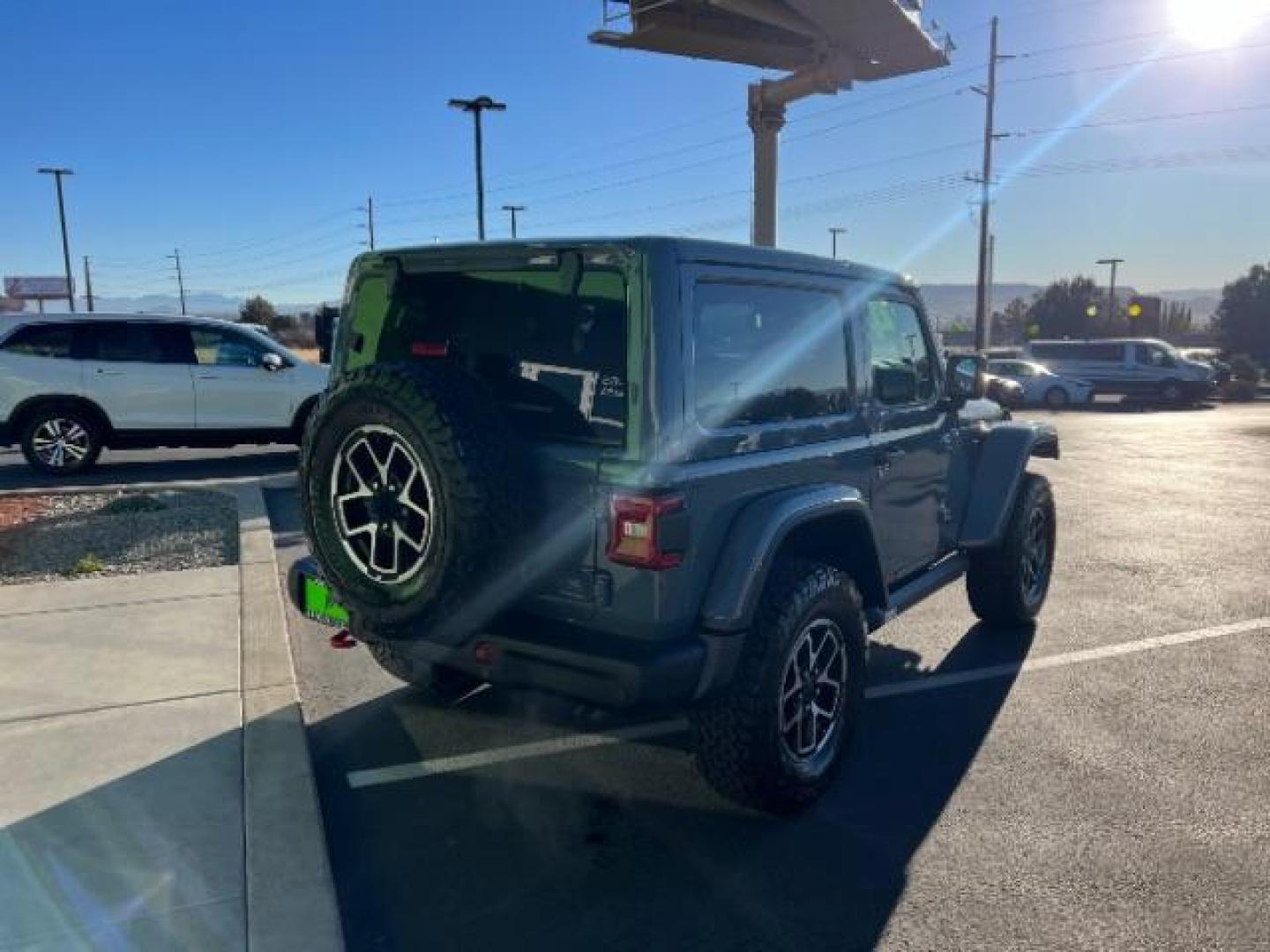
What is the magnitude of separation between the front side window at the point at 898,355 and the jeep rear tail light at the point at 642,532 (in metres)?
1.61

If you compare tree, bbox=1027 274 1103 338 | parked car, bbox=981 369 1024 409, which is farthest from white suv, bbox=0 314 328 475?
tree, bbox=1027 274 1103 338

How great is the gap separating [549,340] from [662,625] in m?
1.04

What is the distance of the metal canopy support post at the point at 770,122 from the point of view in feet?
71.9

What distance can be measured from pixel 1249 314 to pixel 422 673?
195 ft

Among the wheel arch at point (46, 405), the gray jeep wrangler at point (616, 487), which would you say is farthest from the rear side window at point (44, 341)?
the gray jeep wrangler at point (616, 487)

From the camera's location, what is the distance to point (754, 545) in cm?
310

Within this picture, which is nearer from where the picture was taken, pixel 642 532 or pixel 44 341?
pixel 642 532

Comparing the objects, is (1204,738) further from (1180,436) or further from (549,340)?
(1180,436)

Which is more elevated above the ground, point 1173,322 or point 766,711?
point 1173,322

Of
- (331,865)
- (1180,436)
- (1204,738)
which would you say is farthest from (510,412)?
(1180,436)

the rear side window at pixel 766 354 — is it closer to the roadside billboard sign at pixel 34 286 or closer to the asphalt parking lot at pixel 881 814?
the asphalt parking lot at pixel 881 814

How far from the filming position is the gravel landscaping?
6.31 meters

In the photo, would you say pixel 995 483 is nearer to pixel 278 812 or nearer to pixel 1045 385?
pixel 278 812

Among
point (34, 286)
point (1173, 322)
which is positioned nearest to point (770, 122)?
point (1173, 322)
